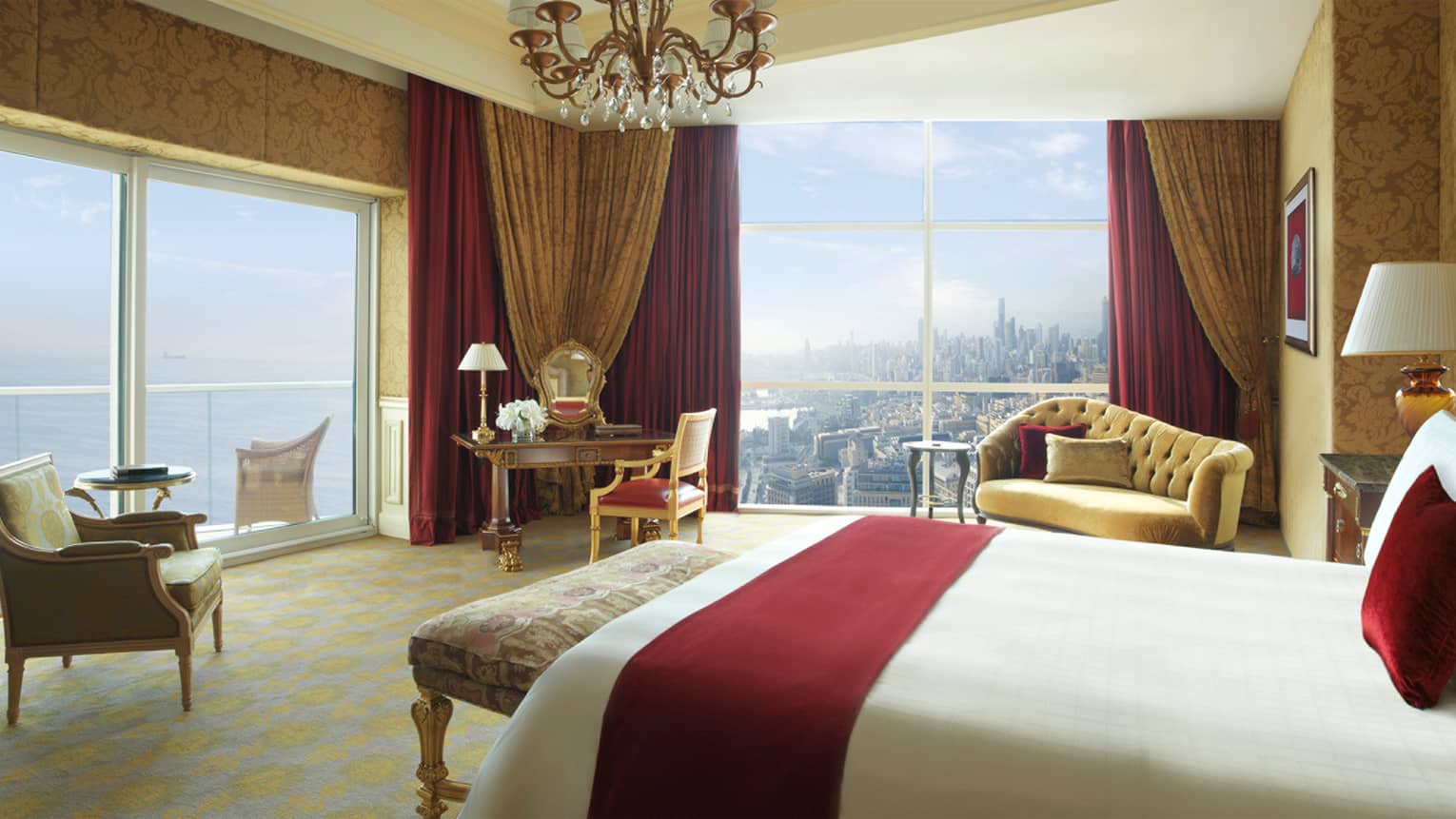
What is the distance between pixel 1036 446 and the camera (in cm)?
572

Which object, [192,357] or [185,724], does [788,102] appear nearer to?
[192,357]

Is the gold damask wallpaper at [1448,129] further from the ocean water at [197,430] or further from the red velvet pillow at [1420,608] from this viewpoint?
the ocean water at [197,430]

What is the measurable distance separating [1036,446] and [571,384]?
3.19 meters

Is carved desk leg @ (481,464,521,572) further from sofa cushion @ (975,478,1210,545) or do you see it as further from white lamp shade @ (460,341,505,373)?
sofa cushion @ (975,478,1210,545)

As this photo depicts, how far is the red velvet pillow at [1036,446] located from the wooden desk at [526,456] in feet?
7.32

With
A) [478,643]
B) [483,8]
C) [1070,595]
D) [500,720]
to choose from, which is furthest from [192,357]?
[1070,595]

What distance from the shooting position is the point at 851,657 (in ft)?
5.83

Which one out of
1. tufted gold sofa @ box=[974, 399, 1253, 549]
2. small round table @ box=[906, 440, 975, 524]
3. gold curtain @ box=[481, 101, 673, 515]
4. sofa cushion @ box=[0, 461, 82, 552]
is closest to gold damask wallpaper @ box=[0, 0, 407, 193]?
gold curtain @ box=[481, 101, 673, 515]

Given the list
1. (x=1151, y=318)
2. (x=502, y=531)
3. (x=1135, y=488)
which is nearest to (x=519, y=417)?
(x=502, y=531)

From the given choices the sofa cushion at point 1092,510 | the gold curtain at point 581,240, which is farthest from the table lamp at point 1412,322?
the gold curtain at point 581,240

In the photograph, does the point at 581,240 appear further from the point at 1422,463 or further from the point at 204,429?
the point at 1422,463

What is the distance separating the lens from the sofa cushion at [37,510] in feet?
10.2

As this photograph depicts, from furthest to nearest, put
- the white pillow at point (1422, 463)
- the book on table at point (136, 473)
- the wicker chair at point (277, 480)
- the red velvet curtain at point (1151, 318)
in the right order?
the red velvet curtain at point (1151, 318), the wicker chair at point (277, 480), the book on table at point (136, 473), the white pillow at point (1422, 463)

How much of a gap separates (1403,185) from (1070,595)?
313cm
